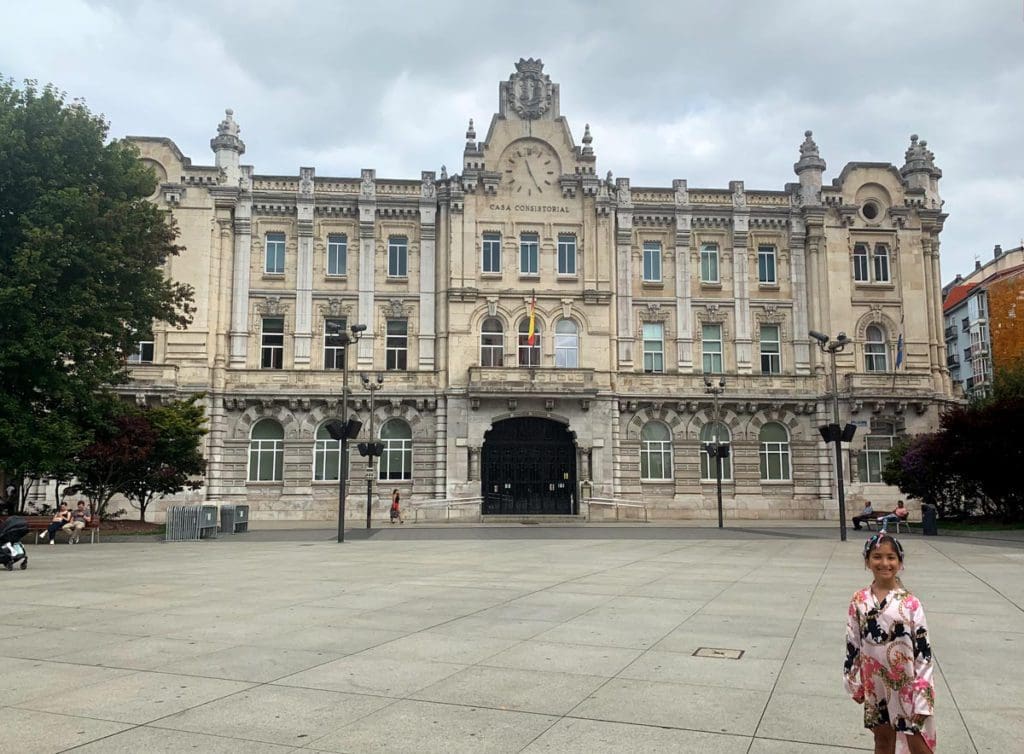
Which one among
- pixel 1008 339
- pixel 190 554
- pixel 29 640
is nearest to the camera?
pixel 29 640

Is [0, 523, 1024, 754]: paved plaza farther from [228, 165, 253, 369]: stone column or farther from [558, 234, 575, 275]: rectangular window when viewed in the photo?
[558, 234, 575, 275]: rectangular window

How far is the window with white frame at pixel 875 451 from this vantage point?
138 feet

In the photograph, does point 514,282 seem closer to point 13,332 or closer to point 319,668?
point 13,332

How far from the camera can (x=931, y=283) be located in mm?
44938

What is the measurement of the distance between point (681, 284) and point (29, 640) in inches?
1505

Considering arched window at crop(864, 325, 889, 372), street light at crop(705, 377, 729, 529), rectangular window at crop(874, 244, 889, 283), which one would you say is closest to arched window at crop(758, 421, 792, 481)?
street light at crop(705, 377, 729, 529)

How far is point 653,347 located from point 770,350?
632cm

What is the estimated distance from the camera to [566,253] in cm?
4325


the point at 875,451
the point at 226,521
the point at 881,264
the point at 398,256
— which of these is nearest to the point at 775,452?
the point at 875,451

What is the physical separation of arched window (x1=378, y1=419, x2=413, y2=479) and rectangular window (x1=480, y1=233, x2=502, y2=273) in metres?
9.11

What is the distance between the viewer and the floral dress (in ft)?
15.4

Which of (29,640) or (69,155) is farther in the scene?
(69,155)

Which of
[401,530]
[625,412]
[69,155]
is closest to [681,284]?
[625,412]

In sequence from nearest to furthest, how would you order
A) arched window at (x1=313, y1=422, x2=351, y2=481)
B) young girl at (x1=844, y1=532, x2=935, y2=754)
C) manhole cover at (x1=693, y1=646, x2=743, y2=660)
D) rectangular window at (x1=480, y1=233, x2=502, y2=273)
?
young girl at (x1=844, y1=532, x2=935, y2=754) < manhole cover at (x1=693, y1=646, x2=743, y2=660) < arched window at (x1=313, y1=422, x2=351, y2=481) < rectangular window at (x1=480, y1=233, x2=502, y2=273)
